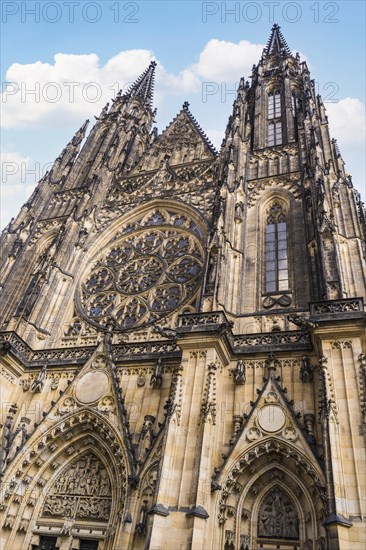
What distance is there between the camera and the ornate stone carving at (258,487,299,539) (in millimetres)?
9031

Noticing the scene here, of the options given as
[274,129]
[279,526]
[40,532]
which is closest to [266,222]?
[274,129]

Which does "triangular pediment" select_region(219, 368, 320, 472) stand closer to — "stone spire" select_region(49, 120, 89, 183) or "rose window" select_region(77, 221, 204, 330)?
"rose window" select_region(77, 221, 204, 330)

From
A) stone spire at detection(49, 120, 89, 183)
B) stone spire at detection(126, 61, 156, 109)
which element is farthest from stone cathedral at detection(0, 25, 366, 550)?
stone spire at detection(126, 61, 156, 109)

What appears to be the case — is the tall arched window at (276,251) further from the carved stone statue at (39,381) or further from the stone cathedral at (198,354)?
the carved stone statue at (39,381)

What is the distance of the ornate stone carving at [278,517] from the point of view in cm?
903

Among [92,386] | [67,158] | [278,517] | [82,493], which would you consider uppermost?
[67,158]

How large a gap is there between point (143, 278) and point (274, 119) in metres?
10.1

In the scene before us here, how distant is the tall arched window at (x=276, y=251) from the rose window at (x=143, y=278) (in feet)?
7.67

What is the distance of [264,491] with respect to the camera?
9602mm

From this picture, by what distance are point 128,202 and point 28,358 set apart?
27.2 feet

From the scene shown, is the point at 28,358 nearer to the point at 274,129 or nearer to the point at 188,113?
the point at 274,129

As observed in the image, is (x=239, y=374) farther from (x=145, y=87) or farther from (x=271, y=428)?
(x=145, y=87)

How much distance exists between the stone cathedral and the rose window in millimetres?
73

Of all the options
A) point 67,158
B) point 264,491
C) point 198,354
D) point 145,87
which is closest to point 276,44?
point 145,87
